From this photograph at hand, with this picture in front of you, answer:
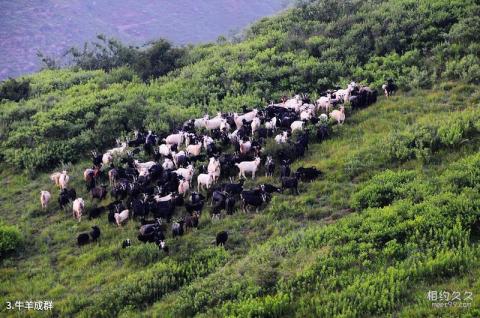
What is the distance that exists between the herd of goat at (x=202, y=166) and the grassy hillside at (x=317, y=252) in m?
0.55

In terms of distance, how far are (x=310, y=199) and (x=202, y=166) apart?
5133 millimetres

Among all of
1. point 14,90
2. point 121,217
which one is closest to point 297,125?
point 121,217

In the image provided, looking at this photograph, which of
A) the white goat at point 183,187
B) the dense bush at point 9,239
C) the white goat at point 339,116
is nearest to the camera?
the dense bush at point 9,239

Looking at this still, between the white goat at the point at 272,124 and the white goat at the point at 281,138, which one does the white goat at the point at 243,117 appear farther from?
the white goat at the point at 281,138

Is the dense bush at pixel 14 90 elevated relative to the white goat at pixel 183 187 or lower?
elevated

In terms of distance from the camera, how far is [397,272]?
11.4 meters

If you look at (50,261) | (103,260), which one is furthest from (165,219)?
(50,261)

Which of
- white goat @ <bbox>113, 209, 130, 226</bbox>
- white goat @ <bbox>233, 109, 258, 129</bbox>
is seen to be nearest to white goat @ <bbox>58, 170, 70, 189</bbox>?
white goat @ <bbox>113, 209, 130, 226</bbox>

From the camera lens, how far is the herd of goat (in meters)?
17.0

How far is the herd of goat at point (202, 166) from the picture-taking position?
17031mm

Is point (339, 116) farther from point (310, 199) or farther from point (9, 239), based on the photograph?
point (9, 239)

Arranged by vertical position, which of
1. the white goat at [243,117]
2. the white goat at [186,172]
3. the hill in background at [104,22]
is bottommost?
the white goat at [186,172]

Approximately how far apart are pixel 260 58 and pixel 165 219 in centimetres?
1713

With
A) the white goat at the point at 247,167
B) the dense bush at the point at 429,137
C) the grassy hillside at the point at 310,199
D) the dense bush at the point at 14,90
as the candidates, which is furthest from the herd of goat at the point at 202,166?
the dense bush at the point at 14,90
